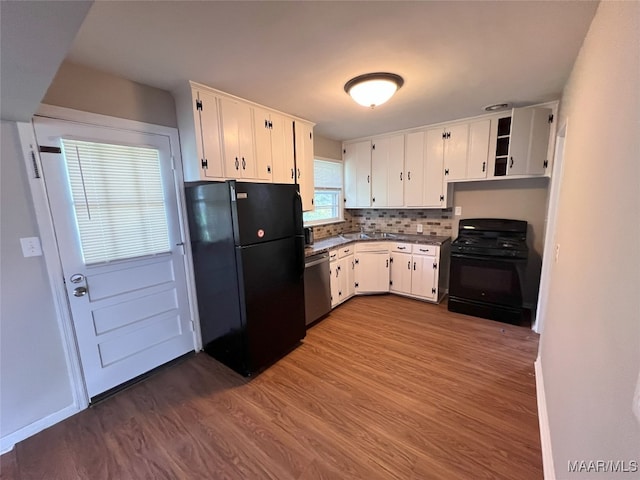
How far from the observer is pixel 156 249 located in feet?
7.39

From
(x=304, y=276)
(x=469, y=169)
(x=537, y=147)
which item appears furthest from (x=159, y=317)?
(x=537, y=147)

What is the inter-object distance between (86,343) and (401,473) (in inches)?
89.5

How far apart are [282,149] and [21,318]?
95.3 inches

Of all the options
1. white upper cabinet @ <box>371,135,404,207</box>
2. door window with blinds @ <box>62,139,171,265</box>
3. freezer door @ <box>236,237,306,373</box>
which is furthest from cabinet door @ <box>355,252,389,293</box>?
door window with blinds @ <box>62,139,171,265</box>

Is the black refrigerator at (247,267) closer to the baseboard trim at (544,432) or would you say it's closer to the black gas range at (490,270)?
the baseboard trim at (544,432)

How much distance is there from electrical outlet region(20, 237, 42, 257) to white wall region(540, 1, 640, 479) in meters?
2.81

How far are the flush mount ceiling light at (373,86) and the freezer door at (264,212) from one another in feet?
3.12

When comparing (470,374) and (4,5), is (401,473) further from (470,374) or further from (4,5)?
(4,5)

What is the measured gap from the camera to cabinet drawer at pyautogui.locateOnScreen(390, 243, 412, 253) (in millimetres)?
3610

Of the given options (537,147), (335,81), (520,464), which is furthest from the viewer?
(537,147)

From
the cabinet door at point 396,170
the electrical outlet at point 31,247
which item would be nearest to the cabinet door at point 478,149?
the cabinet door at point 396,170

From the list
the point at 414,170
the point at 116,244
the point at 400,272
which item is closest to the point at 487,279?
the point at 400,272

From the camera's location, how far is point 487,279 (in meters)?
3.06

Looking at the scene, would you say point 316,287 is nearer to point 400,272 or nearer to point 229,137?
point 400,272
